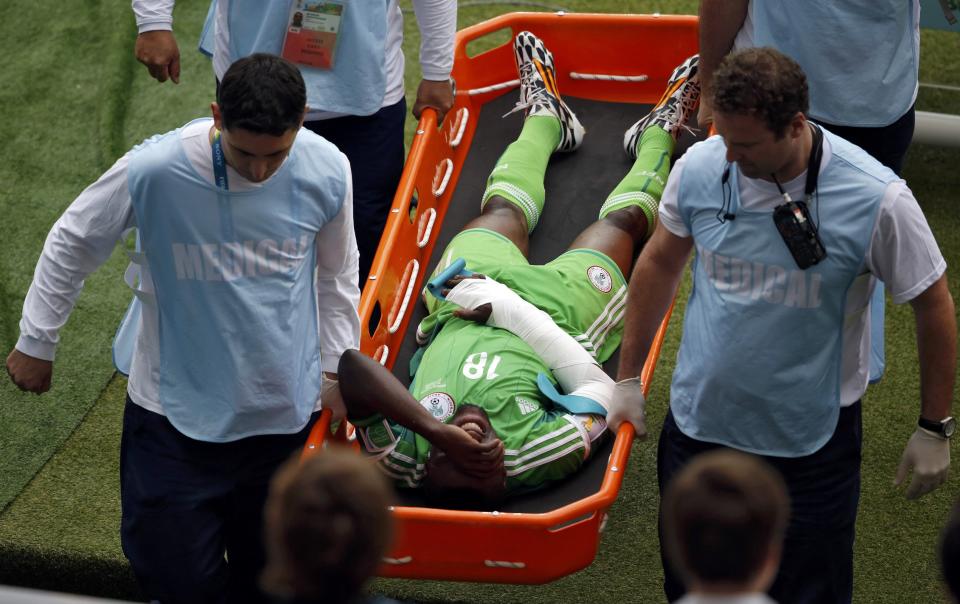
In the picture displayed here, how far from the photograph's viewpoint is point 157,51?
10.7 ft

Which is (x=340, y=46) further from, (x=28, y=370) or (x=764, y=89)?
(x=764, y=89)

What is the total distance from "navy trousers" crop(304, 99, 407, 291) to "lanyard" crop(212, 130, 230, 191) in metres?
0.98

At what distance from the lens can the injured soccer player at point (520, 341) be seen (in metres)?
2.85

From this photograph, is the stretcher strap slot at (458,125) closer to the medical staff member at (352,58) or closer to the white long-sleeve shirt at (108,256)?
the medical staff member at (352,58)

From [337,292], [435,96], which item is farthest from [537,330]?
[435,96]

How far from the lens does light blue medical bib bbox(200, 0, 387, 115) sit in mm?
3180

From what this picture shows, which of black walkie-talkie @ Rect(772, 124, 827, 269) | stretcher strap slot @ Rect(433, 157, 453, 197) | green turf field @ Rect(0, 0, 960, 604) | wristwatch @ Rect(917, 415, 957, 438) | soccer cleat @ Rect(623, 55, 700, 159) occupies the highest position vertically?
black walkie-talkie @ Rect(772, 124, 827, 269)

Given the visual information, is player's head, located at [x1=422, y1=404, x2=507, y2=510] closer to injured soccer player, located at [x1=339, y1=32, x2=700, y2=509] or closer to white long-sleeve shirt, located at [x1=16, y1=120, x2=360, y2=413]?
injured soccer player, located at [x1=339, y1=32, x2=700, y2=509]

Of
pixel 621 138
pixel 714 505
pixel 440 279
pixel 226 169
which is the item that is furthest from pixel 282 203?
pixel 621 138

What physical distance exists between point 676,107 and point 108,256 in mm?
2059

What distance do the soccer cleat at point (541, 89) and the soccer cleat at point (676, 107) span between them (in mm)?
185

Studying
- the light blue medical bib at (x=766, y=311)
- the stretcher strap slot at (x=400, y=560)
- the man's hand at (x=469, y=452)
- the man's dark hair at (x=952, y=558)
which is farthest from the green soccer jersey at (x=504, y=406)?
the man's dark hair at (x=952, y=558)

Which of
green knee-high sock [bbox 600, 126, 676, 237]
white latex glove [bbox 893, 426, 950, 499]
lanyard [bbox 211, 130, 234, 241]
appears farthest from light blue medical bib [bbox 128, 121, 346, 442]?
green knee-high sock [bbox 600, 126, 676, 237]

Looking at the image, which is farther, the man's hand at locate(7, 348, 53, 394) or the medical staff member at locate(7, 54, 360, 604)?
the man's hand at locate(7, 348, 53, 394)
